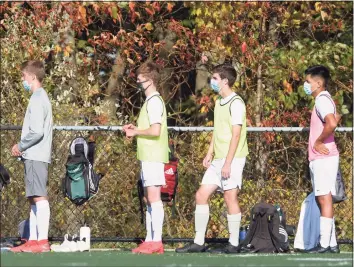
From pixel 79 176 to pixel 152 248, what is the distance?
1151mm

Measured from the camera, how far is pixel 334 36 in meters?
20.6

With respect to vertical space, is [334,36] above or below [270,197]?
above

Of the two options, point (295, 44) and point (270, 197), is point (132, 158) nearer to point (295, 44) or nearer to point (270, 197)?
point (270, 197)

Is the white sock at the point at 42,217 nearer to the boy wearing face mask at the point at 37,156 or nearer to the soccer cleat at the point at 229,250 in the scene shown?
the boy wearing face mask at the point at 37,156

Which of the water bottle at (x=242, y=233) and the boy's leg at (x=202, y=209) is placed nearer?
the boy's leg at (x=202, y=209)

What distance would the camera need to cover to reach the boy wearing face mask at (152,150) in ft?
42.1

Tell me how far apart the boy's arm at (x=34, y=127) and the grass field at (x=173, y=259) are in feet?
3.35

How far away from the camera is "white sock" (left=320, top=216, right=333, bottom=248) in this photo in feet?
42.5

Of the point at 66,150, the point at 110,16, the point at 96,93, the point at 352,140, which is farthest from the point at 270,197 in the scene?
the point at 110,16

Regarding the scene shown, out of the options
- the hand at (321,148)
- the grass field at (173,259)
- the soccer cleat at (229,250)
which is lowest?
the grass field at (173,259)

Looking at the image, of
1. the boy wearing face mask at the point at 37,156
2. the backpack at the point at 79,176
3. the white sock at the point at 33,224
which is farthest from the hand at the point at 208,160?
the white sock at the point at 33,224

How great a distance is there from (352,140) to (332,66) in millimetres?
4858

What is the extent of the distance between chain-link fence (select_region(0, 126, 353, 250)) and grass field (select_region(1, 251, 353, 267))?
1.94 metres

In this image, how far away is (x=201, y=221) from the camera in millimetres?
13117
